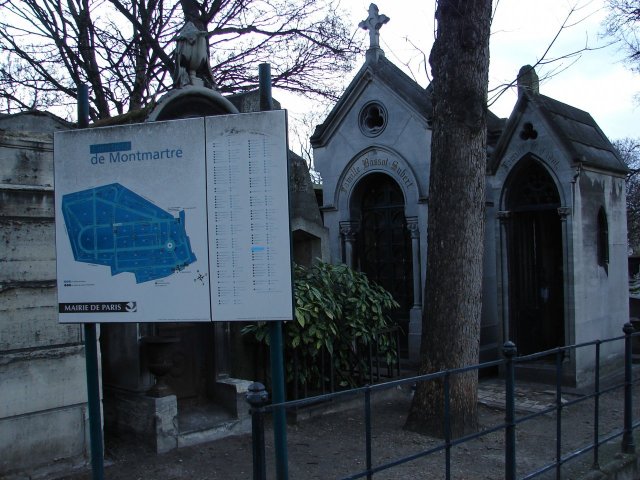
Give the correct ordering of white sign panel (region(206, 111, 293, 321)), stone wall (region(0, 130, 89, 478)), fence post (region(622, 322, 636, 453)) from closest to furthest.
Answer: white sign panel (region(206, 111, 293, 321)) < stone wall (region(0, 130, 89, 478)) < fence post (region(622, 322, 636, 453))

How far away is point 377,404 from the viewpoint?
7766mm

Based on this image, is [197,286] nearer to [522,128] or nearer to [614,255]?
[522,128]

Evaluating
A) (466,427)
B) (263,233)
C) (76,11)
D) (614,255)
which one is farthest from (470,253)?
(76,11)

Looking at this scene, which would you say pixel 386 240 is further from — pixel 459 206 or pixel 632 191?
pixel 632 191

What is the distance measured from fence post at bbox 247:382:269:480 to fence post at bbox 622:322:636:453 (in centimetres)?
403

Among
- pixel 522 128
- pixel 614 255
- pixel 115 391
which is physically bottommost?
pixel 115 391

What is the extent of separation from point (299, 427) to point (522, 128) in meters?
5.70

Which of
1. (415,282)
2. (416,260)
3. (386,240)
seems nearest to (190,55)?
(416,260)

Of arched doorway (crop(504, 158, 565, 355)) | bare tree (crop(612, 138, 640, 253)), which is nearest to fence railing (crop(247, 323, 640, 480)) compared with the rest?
arched doorway (crop(504, 158, 565, 355))

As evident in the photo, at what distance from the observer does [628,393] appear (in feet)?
18.3

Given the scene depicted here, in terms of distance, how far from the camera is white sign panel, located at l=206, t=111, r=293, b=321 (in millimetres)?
3139

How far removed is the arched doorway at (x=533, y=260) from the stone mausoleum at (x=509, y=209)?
0.06ft

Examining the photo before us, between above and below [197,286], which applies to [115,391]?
below

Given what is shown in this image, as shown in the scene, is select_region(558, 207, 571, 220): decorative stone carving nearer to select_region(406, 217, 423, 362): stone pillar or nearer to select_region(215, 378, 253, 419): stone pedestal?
select_region(406, 217, 423, 362): stone pillar
